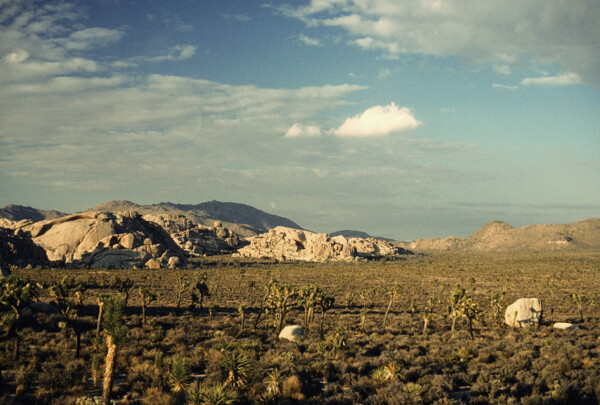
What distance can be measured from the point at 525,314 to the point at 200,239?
473ft

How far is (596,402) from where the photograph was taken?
56.0ft

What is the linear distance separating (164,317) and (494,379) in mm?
30085

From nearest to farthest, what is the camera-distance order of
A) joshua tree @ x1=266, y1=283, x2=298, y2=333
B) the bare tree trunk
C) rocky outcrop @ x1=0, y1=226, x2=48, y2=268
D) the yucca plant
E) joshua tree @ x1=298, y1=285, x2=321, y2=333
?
the bare tree trunk, the yucca plant, joshua tree @ x1=266, y1=283, x2=298, y2=333, joshua tree @ x1=298, y1=285, x2=321, y2=333, rocky outcrop @ x1=0, y1=226, x2=48, y2=268

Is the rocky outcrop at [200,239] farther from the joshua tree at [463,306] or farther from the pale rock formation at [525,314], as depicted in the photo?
the joshua tree at [463,306]

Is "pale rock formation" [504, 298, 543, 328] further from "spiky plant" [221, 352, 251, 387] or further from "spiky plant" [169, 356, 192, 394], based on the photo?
"spiky plant" [169, 356, 192, 394]

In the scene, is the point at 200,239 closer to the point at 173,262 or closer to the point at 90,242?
the point at 90,242

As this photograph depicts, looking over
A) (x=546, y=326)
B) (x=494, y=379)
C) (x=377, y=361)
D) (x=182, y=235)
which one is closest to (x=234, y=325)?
(x=377, y=361)

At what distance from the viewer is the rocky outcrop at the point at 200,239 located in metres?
153

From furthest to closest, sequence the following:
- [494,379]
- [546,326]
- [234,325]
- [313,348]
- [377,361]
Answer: [546,326], [234,325], [313,348], [377,361], [494,379]

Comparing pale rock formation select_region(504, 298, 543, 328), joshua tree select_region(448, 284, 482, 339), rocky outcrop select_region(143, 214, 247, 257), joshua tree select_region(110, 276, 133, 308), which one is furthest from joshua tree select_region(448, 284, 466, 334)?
rocky outcrop select_region(143, 214, 247, 257)

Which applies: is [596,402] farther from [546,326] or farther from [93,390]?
[546,326]

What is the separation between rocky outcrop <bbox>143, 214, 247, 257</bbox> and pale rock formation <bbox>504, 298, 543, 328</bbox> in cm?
12270

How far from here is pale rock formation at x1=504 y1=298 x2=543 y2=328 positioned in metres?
39.8

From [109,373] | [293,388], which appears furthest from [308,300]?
[109,373]
